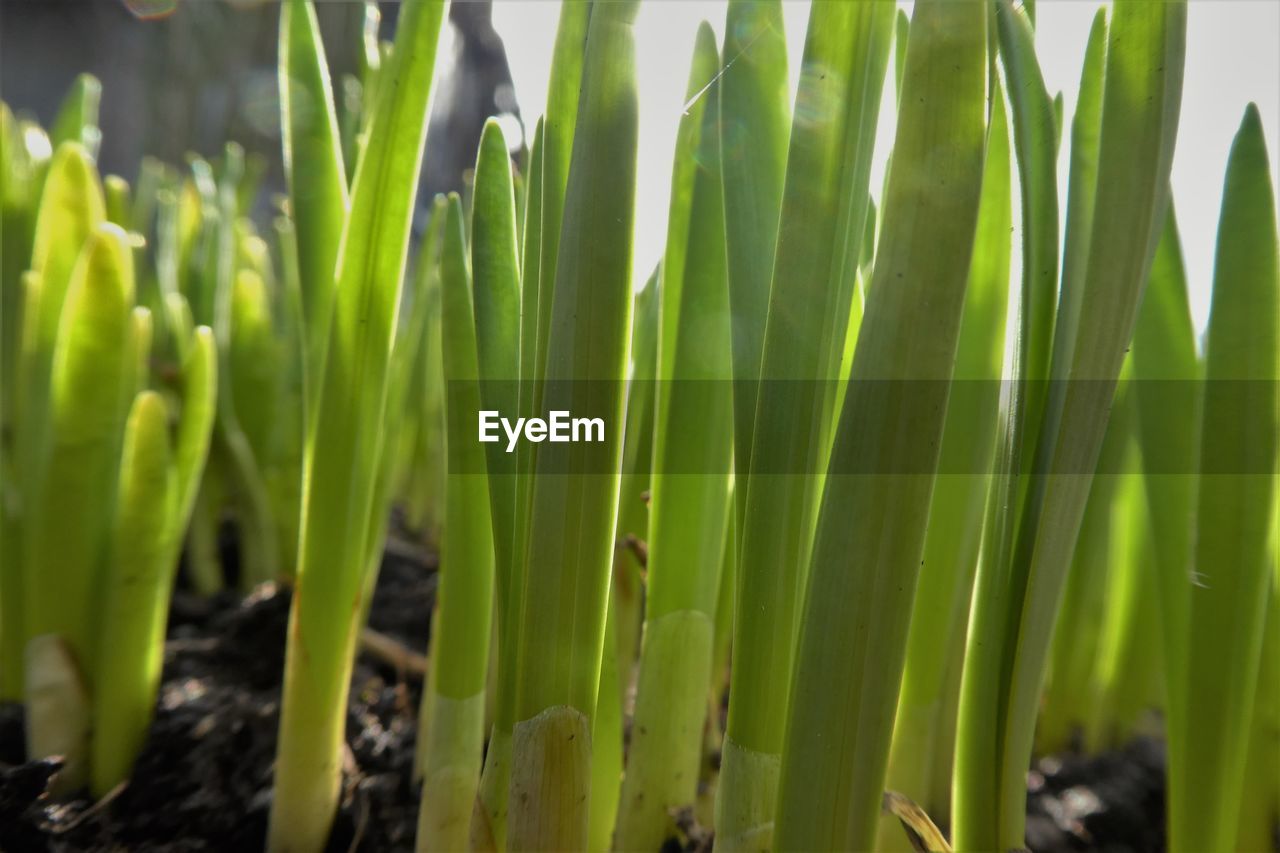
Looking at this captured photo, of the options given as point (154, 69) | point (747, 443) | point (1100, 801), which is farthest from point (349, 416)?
point (154, 69)

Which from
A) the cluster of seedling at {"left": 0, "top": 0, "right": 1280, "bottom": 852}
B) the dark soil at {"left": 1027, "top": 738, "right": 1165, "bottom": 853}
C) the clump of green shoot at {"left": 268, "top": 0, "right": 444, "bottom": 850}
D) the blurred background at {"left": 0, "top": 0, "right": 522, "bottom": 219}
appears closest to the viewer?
the cluster of seedling at {"left": 0, "top": 0, "right": 1280, "bottom": 852}

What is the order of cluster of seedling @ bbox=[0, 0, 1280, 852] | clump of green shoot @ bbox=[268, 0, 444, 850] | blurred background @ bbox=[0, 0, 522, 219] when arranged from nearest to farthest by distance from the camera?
1. cluster of seedling @ bbox=[0, 0, 1280, 852]
2. clump of green shoot @ bbox=[268, 0, 444, 850]
3. blurred background @ bbox=[0, 0, 522, 219]

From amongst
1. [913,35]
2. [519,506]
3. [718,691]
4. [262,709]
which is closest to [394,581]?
[262,709]

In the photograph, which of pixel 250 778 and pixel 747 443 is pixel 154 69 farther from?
pixel 747 443

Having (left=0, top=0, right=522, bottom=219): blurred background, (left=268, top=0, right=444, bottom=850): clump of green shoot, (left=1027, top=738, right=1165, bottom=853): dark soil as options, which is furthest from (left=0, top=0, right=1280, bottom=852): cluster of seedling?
(left=0, top=0, right=522, bottom=219): blurred background

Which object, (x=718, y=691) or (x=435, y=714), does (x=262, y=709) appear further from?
(x=718, y=691)

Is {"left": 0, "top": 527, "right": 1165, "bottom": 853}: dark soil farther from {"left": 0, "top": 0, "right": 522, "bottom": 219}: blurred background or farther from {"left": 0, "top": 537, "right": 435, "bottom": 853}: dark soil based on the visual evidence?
{"left": 0, "top": 0, "right": 522, "bottom": 219}: blurred background

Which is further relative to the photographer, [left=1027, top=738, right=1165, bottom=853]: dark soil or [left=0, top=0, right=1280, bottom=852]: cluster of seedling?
[left=1027, top=738, right=1165, bottom=853]: dark soil

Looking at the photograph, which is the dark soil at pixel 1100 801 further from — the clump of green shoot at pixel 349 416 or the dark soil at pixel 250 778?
the clump of green shoot at pixel 349 416
